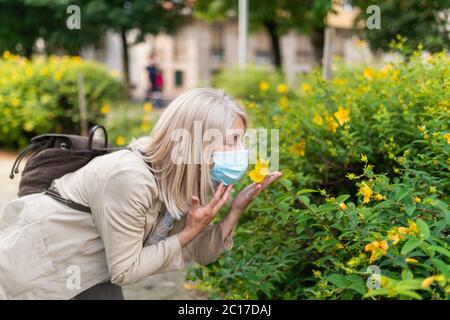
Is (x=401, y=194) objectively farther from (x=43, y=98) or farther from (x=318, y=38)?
(x=318, y=38)

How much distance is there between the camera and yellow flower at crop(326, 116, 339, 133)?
2.44 meters

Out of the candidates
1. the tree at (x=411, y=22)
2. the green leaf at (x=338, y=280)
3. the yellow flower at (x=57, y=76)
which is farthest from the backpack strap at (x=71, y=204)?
the yellow flower at (x=57, y=76)

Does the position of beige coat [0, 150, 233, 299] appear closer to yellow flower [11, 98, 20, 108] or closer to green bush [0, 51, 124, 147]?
green bush [0, 51, 124, 147]

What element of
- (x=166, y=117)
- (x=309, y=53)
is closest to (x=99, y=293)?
(x=166, y=117)

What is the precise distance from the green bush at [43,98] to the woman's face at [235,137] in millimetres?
6554

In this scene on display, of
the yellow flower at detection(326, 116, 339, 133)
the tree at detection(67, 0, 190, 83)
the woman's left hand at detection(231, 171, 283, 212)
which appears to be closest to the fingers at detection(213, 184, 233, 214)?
the woman's left hand at detection(231, 171, 283, 212)

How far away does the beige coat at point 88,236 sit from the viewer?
68.2 inches

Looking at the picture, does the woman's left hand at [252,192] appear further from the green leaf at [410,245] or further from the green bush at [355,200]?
the green leaf at [410,245]

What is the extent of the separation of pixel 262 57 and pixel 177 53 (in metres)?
4.61

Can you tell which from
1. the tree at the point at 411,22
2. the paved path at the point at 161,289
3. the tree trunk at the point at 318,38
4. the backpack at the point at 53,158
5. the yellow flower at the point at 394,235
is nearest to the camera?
the yellow flower at the point at 394,235

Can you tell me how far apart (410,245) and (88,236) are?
3.46 feet

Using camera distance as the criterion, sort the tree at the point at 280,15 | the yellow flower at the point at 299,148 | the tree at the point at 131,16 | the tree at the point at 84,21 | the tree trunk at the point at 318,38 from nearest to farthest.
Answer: the yellow flower at the point at 299,148
the tree at the point at 280,15
the tree trunk at the point at 318,38
the tree at the point at 131,16
the tree at the point at 84,21

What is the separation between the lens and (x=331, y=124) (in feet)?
8.14

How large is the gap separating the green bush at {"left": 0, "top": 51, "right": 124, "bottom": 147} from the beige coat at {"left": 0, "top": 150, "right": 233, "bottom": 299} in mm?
6439
